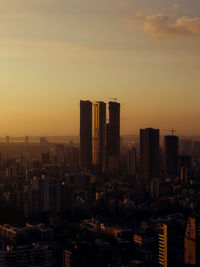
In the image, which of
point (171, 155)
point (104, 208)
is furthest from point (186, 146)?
point (104, 208)

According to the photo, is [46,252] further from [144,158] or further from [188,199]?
[144,158]

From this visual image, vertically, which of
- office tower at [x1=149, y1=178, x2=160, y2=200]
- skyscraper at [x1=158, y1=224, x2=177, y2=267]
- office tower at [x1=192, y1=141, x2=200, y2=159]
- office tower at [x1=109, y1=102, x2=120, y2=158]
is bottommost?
office tower at [x1=149, y1=178, x2=160, y2=200]

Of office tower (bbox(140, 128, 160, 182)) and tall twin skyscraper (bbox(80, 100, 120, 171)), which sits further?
tall twin skyscraper (bbox(80, 100, 120, 171))

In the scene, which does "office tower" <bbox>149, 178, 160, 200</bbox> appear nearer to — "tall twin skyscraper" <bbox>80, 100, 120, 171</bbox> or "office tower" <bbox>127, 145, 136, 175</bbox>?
"office tower" <bbox>127, 145, 136, 175</bbox>

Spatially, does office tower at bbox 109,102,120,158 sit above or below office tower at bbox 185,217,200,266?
above

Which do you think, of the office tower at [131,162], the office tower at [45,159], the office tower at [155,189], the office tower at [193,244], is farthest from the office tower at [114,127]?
the office tower at [193,244]

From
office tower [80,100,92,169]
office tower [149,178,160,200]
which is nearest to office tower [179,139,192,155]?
office tower [80,100,92,169]

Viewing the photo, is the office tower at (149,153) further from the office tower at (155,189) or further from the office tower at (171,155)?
the office tower at (155,189)
